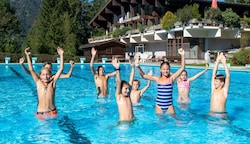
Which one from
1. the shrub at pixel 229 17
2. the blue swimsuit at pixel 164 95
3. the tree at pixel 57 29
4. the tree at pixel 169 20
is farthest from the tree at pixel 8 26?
the blue swimsuit at pixel 164 95

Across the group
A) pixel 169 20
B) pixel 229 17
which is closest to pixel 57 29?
pixel 169 20

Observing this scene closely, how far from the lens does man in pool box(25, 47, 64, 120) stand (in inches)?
240

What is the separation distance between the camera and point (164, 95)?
19.7ft

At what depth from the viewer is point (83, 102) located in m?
9.86

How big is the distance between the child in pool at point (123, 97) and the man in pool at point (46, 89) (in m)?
1.18

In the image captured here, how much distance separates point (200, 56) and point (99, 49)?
12229 mm

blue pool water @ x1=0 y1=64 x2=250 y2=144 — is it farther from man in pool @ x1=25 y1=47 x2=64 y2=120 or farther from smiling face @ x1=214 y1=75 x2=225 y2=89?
smiling face @ x1=214 y1=75 x2=225 y2=89

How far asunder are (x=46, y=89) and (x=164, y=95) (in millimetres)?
2249

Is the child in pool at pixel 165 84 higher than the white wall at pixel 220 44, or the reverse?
the white wall at pixel 220 44

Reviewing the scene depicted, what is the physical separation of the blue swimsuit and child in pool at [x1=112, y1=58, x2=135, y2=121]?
0.60m

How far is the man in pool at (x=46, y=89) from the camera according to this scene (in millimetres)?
6090

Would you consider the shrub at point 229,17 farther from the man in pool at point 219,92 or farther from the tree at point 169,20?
the man in pool at point 219,92

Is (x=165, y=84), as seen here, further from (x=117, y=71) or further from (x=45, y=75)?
(x=45, y=75)

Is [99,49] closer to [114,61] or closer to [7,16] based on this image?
[7,16]
